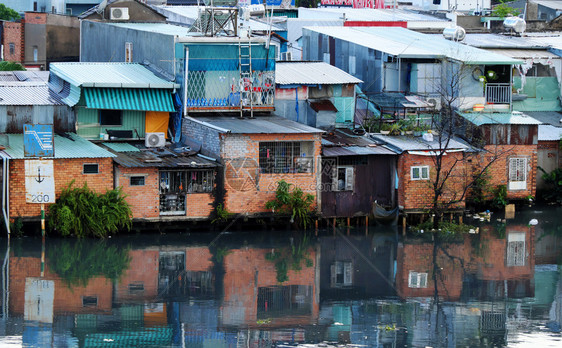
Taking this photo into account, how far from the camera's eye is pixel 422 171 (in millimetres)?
30828

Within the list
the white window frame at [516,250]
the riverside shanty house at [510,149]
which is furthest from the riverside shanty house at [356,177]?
the riverside shanty house at [510,149]

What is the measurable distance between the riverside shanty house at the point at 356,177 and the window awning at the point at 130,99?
15.5ft

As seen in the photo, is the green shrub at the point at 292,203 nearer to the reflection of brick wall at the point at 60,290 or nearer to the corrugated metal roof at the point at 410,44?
the reflection of brick wall at the point at 60,290

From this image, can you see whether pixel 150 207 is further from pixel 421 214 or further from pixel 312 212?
pixel 421 214

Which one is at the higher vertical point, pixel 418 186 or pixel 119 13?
pixel 119 13

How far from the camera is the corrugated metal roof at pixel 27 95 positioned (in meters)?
29.8

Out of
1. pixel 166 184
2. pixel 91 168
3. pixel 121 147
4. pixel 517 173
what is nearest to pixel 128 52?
pixel 121 147

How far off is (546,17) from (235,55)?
76.3 ft

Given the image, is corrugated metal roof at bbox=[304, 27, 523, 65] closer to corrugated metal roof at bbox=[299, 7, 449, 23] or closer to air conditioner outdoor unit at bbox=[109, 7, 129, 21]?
corrugated metal roof at bbox=[299, 7, 449, 23]

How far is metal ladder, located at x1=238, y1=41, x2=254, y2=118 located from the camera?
3148 centimetres

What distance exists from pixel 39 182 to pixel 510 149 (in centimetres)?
1421

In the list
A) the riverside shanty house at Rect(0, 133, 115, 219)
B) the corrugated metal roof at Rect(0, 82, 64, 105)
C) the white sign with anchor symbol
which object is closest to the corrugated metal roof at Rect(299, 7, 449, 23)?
the corrugated metal roof at Rect(0, 82, 64, 105)

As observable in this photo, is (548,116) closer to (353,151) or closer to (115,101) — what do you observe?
(353,151)

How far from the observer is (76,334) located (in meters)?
20.6
